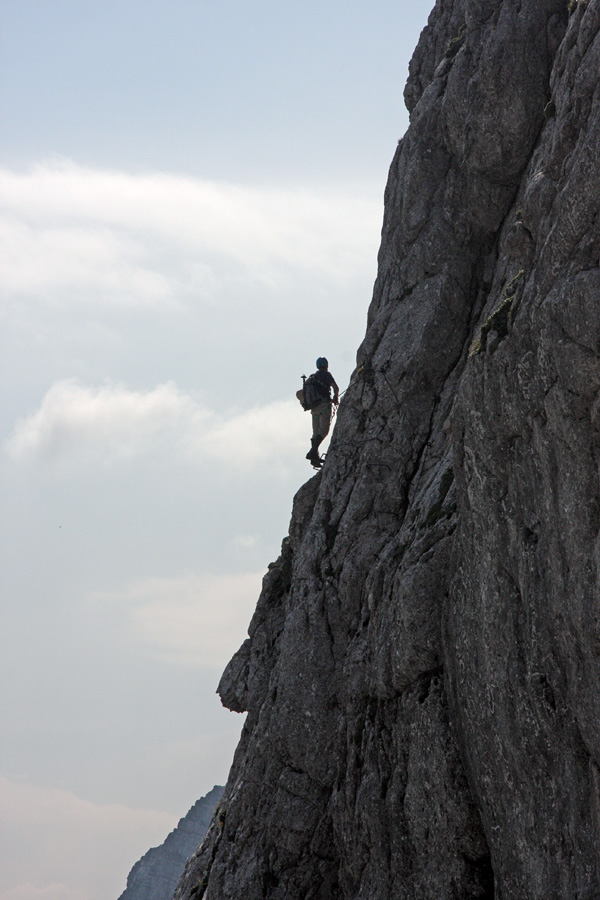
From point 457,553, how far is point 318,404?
15631mm

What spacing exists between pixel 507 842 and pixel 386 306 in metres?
19.7

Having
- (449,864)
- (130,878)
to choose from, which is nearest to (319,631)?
(449,864)

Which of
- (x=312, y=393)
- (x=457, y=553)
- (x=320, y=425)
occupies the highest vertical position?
(x=312, y=393)

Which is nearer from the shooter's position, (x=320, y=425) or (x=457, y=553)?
(x=457, y=553)

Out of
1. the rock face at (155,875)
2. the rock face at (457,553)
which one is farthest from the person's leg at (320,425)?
the rock face at (155,875)

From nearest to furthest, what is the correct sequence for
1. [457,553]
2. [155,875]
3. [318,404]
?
[457,553] < [318,404] < [155,875]

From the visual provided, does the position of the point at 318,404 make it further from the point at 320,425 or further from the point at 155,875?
the point at 155,875

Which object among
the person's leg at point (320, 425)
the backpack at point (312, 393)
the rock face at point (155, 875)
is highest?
the backpack at point (312, 393)

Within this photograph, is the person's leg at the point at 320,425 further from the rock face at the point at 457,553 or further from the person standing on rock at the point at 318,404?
the rock face at the point at 457,553

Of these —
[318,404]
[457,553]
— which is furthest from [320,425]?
[457,553]

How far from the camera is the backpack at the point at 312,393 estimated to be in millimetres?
38938

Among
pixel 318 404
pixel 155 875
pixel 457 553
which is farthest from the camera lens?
pixel 155 875

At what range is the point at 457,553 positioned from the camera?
80.0 ft

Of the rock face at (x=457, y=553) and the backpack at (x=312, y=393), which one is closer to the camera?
the rock face at (x=457, y=553)
